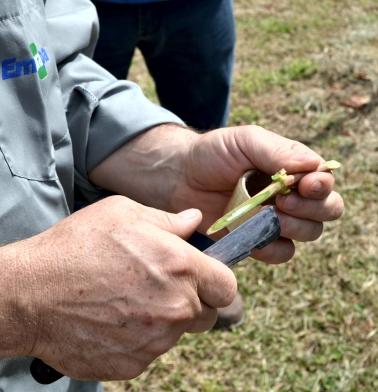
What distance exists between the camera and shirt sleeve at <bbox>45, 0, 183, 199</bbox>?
136 cm

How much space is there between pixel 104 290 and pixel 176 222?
0.19 m

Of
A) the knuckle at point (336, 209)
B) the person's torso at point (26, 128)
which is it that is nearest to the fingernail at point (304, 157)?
the knuckle at point (336, 209)

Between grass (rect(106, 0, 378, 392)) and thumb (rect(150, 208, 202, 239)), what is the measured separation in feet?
4.50

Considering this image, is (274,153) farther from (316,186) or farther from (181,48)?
(181,48)

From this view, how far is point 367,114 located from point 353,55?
25.2 inches

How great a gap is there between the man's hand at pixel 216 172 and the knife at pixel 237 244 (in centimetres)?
15

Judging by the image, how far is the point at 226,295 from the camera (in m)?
1.05

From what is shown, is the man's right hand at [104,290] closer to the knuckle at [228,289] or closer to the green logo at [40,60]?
the knuckle at [228,289]

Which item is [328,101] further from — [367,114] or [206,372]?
[206,372]

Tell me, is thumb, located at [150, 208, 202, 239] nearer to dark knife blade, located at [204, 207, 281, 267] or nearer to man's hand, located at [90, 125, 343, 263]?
dark knife blade, located at [204, 207, 281, 267]

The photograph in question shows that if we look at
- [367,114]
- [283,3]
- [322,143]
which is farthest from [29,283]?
[283,3]

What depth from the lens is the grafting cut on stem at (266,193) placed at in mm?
1173

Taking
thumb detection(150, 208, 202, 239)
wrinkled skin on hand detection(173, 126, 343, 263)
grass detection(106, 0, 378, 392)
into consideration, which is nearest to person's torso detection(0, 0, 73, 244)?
thumb detection(150, 208, 202, 239)

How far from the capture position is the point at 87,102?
1.37 metres
